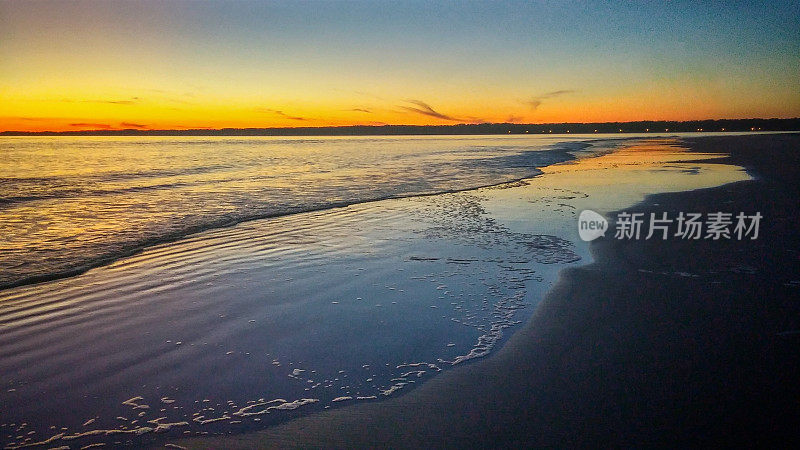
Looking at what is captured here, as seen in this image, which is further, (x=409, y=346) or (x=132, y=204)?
(x=132, y=204)

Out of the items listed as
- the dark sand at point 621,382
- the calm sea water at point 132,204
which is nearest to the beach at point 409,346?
the dark sand at point 621,382

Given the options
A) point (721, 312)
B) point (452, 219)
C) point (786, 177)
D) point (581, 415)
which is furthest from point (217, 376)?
point (786, 177)

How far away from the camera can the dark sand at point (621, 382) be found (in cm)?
354

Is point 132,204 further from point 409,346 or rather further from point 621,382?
point 621,382

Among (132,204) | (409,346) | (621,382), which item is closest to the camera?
(621,382)

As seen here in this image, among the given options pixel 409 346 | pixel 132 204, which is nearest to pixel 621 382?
pixel 409 346

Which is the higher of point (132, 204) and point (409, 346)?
point (132, 204)

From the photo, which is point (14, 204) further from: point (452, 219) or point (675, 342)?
point (675, 342)

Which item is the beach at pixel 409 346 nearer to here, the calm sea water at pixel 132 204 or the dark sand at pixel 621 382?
the dark sand at pixel 621 382

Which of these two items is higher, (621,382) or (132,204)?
(132,204)

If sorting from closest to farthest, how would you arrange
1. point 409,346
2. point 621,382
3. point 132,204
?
point 621,382 < point 409,346 < point 132,204

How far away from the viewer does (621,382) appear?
13.9ft

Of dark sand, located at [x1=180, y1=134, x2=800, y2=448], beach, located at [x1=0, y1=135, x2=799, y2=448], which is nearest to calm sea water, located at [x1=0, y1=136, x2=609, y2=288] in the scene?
beach, located at [x1=0, y1=135, x2=799, y2=448]

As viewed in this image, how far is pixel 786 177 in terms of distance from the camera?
2064 cm
